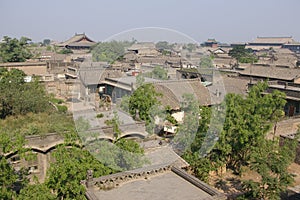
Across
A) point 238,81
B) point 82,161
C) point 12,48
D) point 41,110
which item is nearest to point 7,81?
point 41,110

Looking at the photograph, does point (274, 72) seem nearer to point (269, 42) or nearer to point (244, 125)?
point (244, 125)

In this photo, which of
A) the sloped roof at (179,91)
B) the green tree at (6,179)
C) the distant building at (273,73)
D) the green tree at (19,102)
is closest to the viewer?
the green tree at (6,179)

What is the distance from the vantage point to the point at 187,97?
45.4 ft

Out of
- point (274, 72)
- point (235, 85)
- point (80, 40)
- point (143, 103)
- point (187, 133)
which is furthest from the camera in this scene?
point (80, 40)

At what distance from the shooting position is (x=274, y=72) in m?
23.2

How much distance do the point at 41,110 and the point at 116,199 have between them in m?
12.4

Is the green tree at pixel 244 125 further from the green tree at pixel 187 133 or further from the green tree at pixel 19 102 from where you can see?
the green tree at pixel 19 102

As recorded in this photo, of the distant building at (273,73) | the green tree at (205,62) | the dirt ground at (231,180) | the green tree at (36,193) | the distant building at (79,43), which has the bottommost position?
the dirt ground at (231,180)

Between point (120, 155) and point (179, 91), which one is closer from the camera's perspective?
point (120, 155)

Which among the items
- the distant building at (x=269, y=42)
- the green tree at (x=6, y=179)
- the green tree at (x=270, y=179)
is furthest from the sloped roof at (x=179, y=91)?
the distant building at (x=269, y=42)

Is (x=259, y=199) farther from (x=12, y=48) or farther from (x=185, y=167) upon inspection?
(x=12, y=48)

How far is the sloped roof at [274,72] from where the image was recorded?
72.0 ft

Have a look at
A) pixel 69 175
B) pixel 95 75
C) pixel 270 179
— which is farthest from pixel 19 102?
pixel 270 179

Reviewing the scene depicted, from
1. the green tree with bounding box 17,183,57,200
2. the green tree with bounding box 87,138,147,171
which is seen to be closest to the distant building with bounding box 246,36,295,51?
the green tree with bounding box 87,138,147,171
